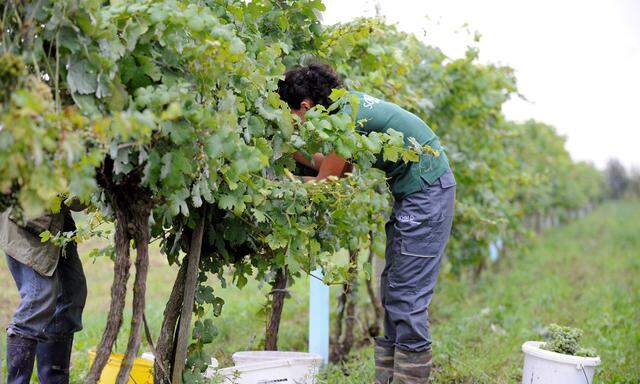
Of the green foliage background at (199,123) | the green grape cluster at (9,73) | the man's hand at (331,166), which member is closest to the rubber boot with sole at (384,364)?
the green foliage background at (199,123)

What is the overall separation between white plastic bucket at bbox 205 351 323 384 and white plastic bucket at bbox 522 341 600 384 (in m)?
1.18

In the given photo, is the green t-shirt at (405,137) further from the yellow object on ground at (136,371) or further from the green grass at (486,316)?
the yellow object on ground at (136,371)

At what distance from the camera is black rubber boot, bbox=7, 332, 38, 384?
11.3 feet

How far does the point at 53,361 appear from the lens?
12.3 feet

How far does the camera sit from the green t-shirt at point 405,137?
3.47 metres

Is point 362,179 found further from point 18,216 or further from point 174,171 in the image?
point 18,216

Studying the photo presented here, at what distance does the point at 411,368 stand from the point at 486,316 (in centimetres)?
396

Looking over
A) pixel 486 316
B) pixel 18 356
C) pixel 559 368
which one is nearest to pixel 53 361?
pixel 18 356

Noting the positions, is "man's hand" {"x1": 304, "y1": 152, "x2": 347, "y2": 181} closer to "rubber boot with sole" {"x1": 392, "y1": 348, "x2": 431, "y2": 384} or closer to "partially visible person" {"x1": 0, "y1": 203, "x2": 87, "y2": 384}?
"rubber boot with sole" {"x1": 392, "y1": 348, "x2": 431, "y2": 384}

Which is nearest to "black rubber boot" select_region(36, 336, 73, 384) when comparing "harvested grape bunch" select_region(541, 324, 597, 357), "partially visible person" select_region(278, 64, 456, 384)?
"partially visible person" select_region(278, 64, 456, 384)

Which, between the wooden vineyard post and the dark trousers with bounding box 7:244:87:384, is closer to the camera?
the wooden vineyard post

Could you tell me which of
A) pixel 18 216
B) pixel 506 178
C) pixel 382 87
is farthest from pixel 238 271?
pixel 506 178

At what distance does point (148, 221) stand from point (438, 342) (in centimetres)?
352

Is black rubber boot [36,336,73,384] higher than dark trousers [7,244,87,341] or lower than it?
lower
